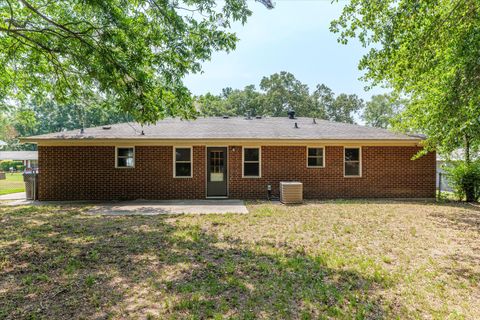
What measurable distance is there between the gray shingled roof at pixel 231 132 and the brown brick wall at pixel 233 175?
529 millimetres

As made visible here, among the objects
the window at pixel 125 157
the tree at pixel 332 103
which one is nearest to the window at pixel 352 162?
the window at pixel 125 157

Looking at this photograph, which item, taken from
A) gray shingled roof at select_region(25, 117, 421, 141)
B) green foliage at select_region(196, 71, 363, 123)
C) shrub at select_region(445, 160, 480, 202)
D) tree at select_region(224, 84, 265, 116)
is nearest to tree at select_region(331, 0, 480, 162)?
gray shingled roof at select_region(25, 117, 421, 141)

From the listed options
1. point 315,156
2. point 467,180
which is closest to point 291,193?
point 315,156

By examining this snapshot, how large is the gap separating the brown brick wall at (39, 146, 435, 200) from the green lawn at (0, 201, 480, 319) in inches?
127

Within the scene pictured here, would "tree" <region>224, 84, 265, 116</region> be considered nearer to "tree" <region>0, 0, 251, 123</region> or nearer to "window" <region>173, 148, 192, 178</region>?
"window" <region>173, 148, 192, 178</region>

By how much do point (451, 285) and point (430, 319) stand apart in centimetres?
116

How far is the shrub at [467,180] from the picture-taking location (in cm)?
1061

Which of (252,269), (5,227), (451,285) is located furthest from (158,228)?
(451,285)

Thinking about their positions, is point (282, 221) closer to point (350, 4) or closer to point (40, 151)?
point (350, 4)

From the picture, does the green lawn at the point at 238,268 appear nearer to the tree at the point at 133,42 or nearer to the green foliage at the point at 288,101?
the tree at the point at 133,42

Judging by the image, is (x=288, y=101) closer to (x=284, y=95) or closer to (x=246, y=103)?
(x=284, y=95)

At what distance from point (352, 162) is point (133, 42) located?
918cm

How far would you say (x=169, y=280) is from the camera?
3.78m

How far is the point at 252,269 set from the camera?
4.14 m
